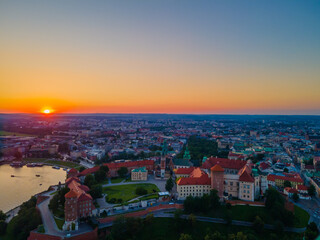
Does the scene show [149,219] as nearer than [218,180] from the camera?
Yes

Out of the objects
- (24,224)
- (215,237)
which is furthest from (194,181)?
(24,224)

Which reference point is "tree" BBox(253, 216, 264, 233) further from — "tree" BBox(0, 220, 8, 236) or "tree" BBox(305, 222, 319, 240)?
"tree" BBox(0, 220, 8, 236)

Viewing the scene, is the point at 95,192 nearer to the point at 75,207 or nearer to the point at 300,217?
the point at 75,207

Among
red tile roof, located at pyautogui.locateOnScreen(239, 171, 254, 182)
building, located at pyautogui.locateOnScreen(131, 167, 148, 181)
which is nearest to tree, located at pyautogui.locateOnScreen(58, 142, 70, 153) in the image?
building, located at pyautogui.locateOnScreen(131, 167, 148, 181)

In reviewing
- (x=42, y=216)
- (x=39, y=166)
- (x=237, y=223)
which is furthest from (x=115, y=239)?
(x=39, y=166)

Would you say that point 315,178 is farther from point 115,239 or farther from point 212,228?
point 115,239

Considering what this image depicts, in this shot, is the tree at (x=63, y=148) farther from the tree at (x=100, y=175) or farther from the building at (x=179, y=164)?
the building at (x=179, y=164)
